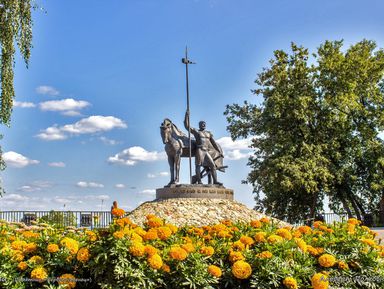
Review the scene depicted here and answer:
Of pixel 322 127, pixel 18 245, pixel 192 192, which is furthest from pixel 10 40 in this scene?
pixel 322 127

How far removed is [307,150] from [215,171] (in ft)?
24.7

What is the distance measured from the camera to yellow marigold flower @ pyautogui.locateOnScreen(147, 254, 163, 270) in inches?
160

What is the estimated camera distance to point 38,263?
14.3ft

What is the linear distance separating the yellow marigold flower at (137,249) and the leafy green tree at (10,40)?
40.5ft

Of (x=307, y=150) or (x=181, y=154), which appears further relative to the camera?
(x=307, y=150)

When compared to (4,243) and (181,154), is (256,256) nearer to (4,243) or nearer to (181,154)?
(4,243)

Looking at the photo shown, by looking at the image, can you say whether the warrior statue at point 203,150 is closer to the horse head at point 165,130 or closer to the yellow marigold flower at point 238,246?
the horse head at point 165,130

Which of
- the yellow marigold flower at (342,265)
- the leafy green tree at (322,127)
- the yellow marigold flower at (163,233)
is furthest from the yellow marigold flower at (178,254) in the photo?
the leafy green tree at (322,127)

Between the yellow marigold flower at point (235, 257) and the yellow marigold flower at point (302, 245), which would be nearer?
the yellow marigold flower at point (235, 257)

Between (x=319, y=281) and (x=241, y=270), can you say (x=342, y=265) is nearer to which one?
(x=319, y=281)

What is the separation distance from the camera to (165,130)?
1725cm

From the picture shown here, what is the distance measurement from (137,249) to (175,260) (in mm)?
426

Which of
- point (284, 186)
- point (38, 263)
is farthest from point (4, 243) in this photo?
point (284, 186)

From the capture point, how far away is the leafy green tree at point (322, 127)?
24.1 m
